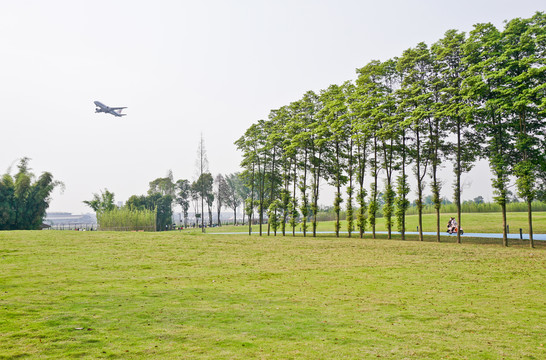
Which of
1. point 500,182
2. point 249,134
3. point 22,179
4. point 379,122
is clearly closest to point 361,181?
point 379,122

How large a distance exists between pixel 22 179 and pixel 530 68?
54.6 meters

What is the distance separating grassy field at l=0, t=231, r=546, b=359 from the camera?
6566mm

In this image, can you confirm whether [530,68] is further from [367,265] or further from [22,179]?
[22,179]

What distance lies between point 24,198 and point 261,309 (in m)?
48.3

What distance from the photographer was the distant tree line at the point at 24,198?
43938 mm

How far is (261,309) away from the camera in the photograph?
9539mm

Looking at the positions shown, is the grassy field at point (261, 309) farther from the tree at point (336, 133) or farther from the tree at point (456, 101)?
the tree at point (336, 133)

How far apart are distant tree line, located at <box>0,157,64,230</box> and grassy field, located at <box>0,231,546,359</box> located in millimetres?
31568

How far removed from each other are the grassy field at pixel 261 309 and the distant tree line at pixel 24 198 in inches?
1243

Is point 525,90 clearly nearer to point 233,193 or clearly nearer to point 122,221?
point 122,221

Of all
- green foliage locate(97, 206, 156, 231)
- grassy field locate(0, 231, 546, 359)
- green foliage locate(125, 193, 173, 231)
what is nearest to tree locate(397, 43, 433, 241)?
grassy field locate(0, 231, 546, 359)

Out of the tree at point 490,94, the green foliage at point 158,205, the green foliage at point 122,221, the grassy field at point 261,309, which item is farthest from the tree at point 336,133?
the green foliage at point 158,205

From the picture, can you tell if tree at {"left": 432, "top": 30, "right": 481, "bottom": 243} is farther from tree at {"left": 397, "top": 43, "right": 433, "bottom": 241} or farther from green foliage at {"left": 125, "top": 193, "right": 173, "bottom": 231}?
green foliage at {"left": 125, "top": 193, "right": 173, "bottom": 231}

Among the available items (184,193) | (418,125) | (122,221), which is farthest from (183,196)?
(418,125)
